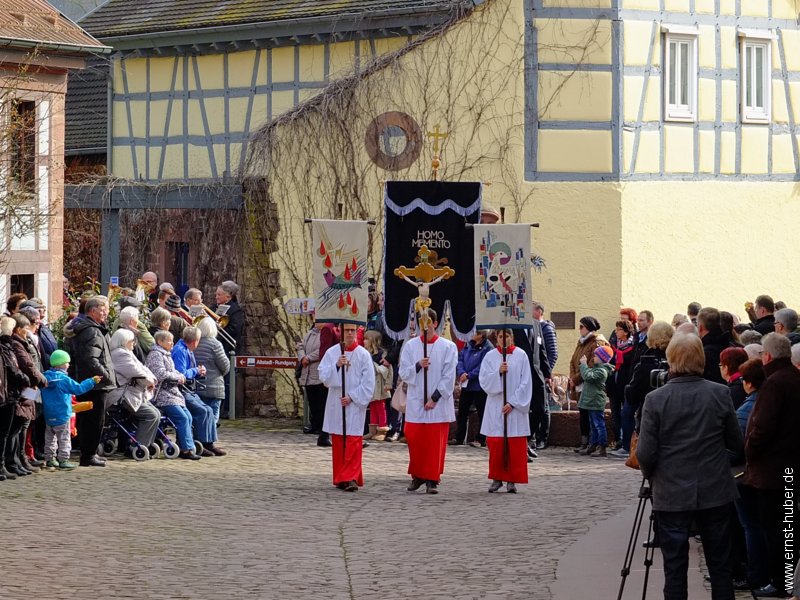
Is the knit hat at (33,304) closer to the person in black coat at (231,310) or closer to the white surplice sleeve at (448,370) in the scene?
the white surplice sleeve at (448,370)

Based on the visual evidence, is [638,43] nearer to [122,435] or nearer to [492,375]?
[492,375]

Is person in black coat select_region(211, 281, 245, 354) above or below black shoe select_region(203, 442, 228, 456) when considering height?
above

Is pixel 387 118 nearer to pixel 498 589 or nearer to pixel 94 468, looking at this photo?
pixel 94 468

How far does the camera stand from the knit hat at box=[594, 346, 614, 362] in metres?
19.2

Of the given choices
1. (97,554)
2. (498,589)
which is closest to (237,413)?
(97,554)

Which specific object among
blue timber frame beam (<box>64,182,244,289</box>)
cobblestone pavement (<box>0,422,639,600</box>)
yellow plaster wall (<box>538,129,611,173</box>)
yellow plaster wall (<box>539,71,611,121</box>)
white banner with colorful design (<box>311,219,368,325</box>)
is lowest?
cobblestone pavement (<box>0,422,639,600</box>)

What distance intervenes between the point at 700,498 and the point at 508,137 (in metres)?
15.3

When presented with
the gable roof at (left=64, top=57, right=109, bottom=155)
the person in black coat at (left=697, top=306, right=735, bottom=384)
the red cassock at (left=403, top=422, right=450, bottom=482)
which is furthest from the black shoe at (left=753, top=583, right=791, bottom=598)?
the gable roof at (left=64, top=57, right=109, bottom=155)

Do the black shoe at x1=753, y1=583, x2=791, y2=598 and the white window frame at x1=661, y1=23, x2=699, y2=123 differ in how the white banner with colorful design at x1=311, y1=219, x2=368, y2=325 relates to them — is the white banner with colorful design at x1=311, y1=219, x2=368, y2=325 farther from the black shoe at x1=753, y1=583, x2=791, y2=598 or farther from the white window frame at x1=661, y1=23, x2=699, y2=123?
the white window frame at x1=661, y1=23, x2=699, y2=123

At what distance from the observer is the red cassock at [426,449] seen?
16.0 meters

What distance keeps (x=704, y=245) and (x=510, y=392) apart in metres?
9.57

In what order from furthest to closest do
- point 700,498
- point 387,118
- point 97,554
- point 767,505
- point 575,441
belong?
1. point 387,118
2. point 575,441
3. point 97,554
4. point 767,505
5. point 700,498

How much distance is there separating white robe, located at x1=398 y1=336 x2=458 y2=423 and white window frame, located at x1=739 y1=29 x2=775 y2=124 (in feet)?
35.2

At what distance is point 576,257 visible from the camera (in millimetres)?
24031
